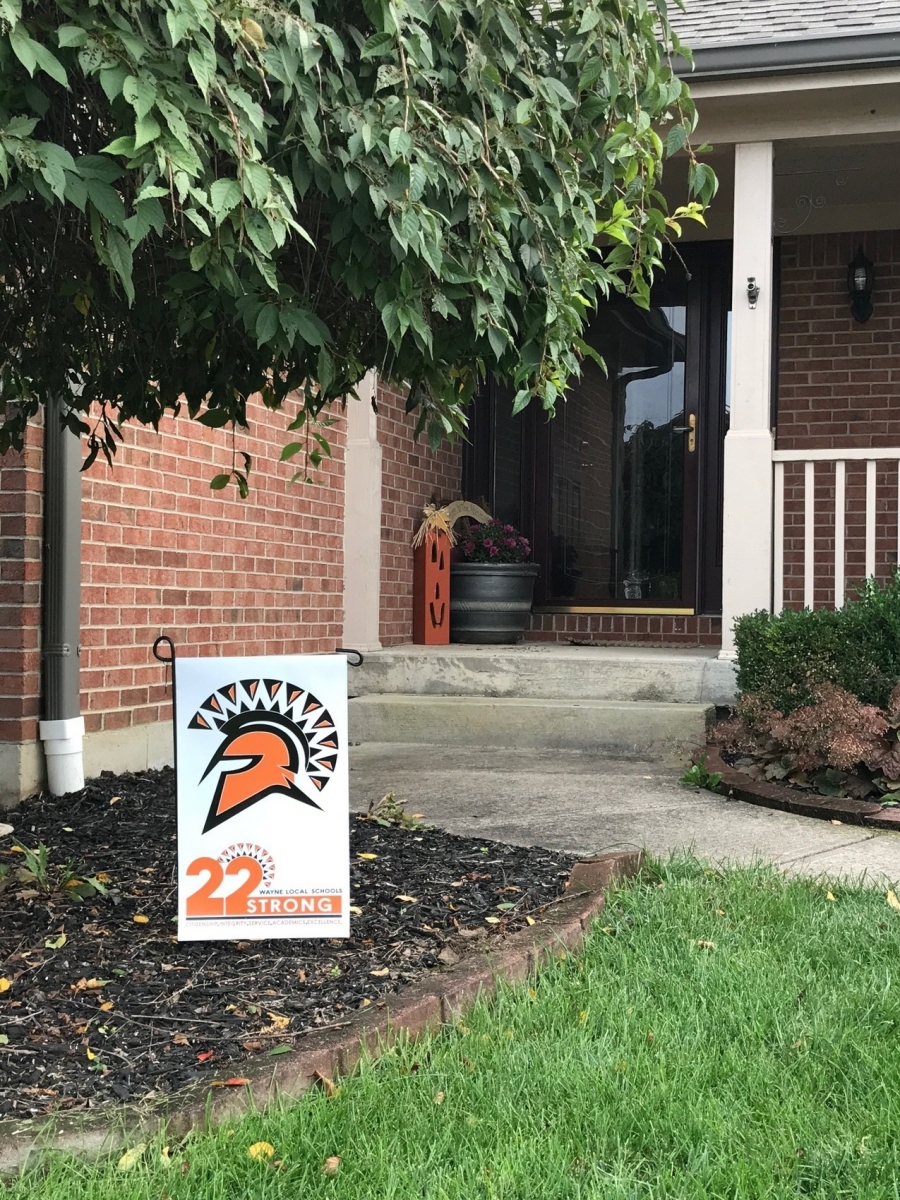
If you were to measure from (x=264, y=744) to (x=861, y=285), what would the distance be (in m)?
6.56

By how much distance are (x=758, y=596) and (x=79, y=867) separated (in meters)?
3.89

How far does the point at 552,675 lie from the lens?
22.0ft

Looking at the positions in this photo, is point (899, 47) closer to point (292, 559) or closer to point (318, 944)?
point (292, 559)

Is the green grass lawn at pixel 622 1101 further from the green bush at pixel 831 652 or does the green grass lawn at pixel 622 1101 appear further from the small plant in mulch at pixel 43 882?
the green bush at pixel 831 652

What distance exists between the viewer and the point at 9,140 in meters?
1.68

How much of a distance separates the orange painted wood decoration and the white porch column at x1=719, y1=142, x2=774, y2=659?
226 cm

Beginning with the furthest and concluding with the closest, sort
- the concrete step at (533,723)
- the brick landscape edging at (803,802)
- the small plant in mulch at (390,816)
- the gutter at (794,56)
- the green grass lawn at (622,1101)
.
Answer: the concrete step at (533,723) → the gutter at (794,56) → the brick landscape edging at (803,802) → the small plant in mulch at (390,816) → the green grass lawn at (622,1101)

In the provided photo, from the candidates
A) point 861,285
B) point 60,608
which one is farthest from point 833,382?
point 60,608

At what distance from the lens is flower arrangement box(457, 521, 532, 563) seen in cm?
830

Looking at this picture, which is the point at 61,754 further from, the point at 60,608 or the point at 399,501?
the point at 399,501

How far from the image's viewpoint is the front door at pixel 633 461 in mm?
8367

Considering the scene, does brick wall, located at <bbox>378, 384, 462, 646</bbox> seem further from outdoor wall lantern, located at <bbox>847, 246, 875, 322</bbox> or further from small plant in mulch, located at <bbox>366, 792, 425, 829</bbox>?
small plant in mulch, located at <bbox>366, 792, 425, 829</bbox>

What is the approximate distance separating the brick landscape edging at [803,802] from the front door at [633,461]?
10.8 feet

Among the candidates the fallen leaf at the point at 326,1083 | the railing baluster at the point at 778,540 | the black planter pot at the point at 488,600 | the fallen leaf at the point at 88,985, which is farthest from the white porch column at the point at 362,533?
the fallen leaf at the point at 326,1083
